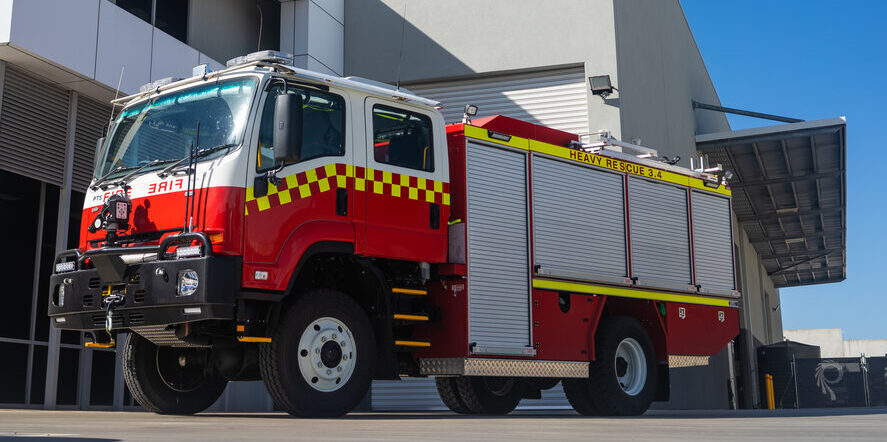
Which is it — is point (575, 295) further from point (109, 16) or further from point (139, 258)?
point (109, 16)

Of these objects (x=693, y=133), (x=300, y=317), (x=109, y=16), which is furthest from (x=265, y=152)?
(x=693, y=133)

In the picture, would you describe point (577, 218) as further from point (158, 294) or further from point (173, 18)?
point (173, 18)

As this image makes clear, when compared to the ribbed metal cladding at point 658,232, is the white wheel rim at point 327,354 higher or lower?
lower

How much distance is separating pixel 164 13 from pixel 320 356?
9.05m

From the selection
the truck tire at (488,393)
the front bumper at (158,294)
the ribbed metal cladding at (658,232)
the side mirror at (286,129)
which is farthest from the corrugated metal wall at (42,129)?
the ribbed metal cladding at (658,232)

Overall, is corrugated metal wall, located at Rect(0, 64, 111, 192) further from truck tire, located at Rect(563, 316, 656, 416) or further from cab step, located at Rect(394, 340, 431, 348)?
truck tire, located at Rect(563, 316, 656, 416)

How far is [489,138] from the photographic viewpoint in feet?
31.7

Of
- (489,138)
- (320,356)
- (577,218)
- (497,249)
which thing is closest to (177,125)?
(320,356)

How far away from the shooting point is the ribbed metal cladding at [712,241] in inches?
463

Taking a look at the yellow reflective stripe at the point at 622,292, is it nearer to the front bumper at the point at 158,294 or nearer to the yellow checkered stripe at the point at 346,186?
the yellow checkered stripe at the point at 346,186

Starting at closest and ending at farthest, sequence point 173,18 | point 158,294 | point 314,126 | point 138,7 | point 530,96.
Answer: point 158,294
point 314,126
point 138,7
point 173,18
point 530,96

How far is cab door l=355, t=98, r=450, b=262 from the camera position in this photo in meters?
8.44

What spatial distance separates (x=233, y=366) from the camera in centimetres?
812

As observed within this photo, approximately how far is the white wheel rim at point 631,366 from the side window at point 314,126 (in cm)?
412
